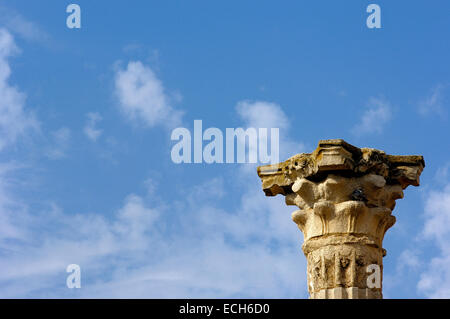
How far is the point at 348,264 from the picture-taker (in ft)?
44.1

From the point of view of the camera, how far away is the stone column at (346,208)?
13406mm

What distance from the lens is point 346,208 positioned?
13.5 metres

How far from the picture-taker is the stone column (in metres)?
13.4

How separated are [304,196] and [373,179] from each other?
3.99 feet
